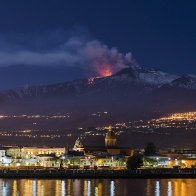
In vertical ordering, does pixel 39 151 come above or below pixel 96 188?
above

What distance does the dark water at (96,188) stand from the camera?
5368cm

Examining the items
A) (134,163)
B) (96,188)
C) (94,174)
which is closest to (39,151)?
(134,163)

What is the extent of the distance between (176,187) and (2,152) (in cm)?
4074

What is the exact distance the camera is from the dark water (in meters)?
53.7

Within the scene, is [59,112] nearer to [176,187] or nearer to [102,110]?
[102,110]

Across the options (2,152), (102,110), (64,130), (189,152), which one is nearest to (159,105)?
(102,110)

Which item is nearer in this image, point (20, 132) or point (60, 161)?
point (60, 161)

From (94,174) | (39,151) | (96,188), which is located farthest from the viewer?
(39,151)

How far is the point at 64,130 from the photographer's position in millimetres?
148750

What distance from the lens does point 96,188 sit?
58250 mm

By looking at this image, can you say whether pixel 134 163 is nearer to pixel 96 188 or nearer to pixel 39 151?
pixel 39 151

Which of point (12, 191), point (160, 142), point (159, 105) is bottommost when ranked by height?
point (12, 191)

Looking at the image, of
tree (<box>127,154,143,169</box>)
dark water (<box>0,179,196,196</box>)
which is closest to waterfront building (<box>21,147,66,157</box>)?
tree (<box>127,154,143,169</box>)

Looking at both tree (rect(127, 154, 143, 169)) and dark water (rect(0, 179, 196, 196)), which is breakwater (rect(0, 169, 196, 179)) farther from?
dark water (rect(0, 179, 196, 196))
